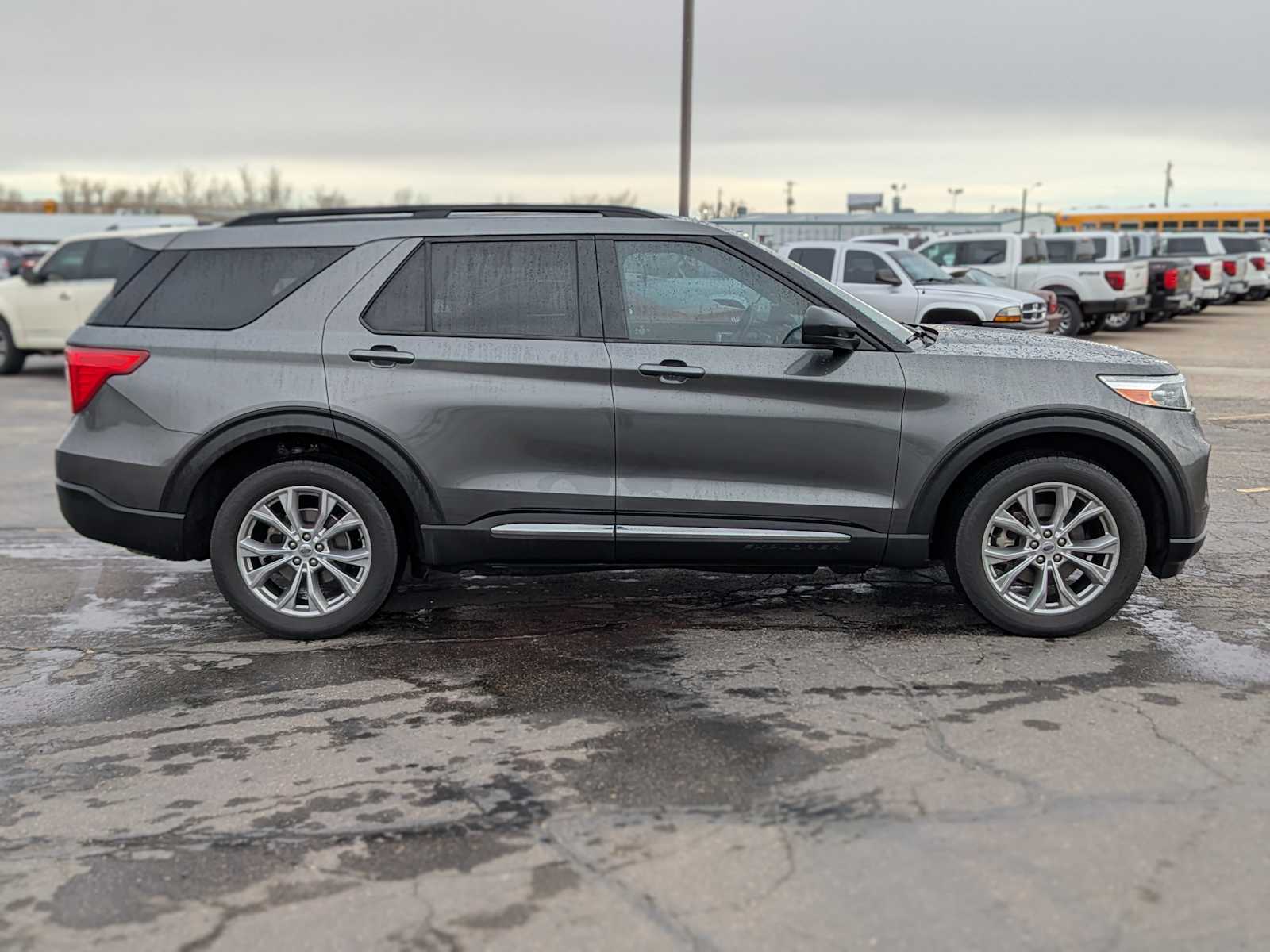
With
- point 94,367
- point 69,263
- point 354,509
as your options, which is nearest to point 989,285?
point 69,263

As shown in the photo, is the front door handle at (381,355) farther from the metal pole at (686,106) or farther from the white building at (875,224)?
the white building at (875,224)

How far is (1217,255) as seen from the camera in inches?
1436

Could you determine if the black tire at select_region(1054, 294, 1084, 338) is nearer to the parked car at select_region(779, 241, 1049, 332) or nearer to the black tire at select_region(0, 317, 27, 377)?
the parked car at select_region(779, 241, 1049, 332)

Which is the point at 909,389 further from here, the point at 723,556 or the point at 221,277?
the point at 221,277

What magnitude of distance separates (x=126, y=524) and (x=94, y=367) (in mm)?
690

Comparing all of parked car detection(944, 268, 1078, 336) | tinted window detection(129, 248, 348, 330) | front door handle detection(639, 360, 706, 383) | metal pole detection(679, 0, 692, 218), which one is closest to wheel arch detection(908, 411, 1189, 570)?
front door handle detection(639, 360, 706, 383)

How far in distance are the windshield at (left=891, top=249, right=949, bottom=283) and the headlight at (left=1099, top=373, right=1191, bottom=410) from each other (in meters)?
12.0

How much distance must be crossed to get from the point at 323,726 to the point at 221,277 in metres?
2.18

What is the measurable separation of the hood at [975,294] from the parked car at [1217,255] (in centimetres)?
1881

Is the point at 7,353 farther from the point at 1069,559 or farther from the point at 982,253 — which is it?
the point at 1069,559

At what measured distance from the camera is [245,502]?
5.55 metres

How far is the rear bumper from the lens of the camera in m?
5.63

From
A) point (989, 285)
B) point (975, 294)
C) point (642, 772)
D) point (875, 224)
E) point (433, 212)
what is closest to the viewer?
point (642, 772)

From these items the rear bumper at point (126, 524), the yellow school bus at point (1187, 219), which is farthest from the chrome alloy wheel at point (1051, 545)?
the yellow school bus at point (1187, 219)
